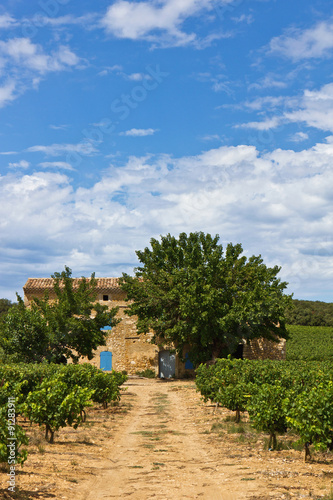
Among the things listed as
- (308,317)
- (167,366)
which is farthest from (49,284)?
(308,317)

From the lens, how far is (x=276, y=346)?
1444 inches

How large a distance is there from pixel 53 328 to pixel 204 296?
31.0 ft

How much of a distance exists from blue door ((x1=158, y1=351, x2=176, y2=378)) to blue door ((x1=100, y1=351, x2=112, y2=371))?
3.85 meters

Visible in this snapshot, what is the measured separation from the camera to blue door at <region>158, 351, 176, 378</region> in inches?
1468

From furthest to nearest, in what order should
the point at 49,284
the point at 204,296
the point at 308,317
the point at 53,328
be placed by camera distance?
1. the point at 308,317
2. the point at 49,284
3. the point at 204,296
4. the point at 53,328

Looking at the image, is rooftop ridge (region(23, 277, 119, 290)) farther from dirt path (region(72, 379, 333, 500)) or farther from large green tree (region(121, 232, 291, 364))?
dirt path (region(72, 379, 333, 500))

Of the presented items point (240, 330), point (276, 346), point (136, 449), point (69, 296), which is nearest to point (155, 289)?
A: point (240, 330)

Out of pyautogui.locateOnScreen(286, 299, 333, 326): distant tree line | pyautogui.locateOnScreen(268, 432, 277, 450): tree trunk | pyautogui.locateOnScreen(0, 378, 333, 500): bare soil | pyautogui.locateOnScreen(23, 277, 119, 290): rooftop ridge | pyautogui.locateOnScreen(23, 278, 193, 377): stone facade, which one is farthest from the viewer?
pyautogui.locateOnScreen(286, 299, 333, 326): distant tree line

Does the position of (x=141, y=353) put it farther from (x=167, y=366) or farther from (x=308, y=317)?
(x=308, y=317)

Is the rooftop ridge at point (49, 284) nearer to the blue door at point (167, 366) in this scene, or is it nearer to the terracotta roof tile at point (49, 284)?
the terracotta roof tile at point (49, 284)

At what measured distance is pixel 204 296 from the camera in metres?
29.8

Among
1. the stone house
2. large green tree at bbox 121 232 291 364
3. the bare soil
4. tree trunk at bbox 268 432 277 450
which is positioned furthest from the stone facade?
tree trunk at bbox 268 432 277 450

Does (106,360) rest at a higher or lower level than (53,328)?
lower

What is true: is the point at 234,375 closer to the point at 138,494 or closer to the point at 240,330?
the point at 138,494
